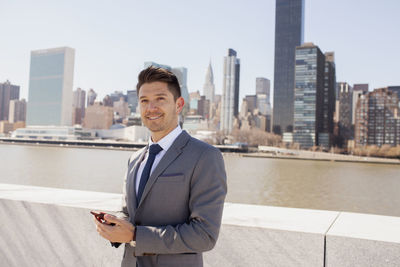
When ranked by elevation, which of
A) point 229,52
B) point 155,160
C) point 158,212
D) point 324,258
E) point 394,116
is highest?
point 229,52

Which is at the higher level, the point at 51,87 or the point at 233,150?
the point at 51,87

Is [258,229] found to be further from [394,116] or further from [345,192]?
[394,116]

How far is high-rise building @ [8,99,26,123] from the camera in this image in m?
163

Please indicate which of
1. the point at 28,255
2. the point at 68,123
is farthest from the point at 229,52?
the point at 28,255

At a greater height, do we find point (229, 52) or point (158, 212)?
point (229, 52)

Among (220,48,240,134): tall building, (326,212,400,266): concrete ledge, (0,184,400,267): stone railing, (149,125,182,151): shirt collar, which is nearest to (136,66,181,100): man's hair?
(149,125,182,151): shirt collar

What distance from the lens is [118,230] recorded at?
131 centimetres

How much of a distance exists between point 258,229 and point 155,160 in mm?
855

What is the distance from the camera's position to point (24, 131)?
119688 millimetres

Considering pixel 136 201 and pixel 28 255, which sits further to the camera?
pixel 28 255

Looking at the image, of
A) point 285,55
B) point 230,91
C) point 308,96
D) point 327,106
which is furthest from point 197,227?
point 230,91

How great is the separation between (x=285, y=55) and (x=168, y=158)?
153609 millimetres

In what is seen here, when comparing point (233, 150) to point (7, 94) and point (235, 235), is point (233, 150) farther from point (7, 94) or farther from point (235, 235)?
point (7, 94)

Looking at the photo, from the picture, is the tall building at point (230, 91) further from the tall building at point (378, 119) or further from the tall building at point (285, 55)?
the tall building at point (378, 119)
